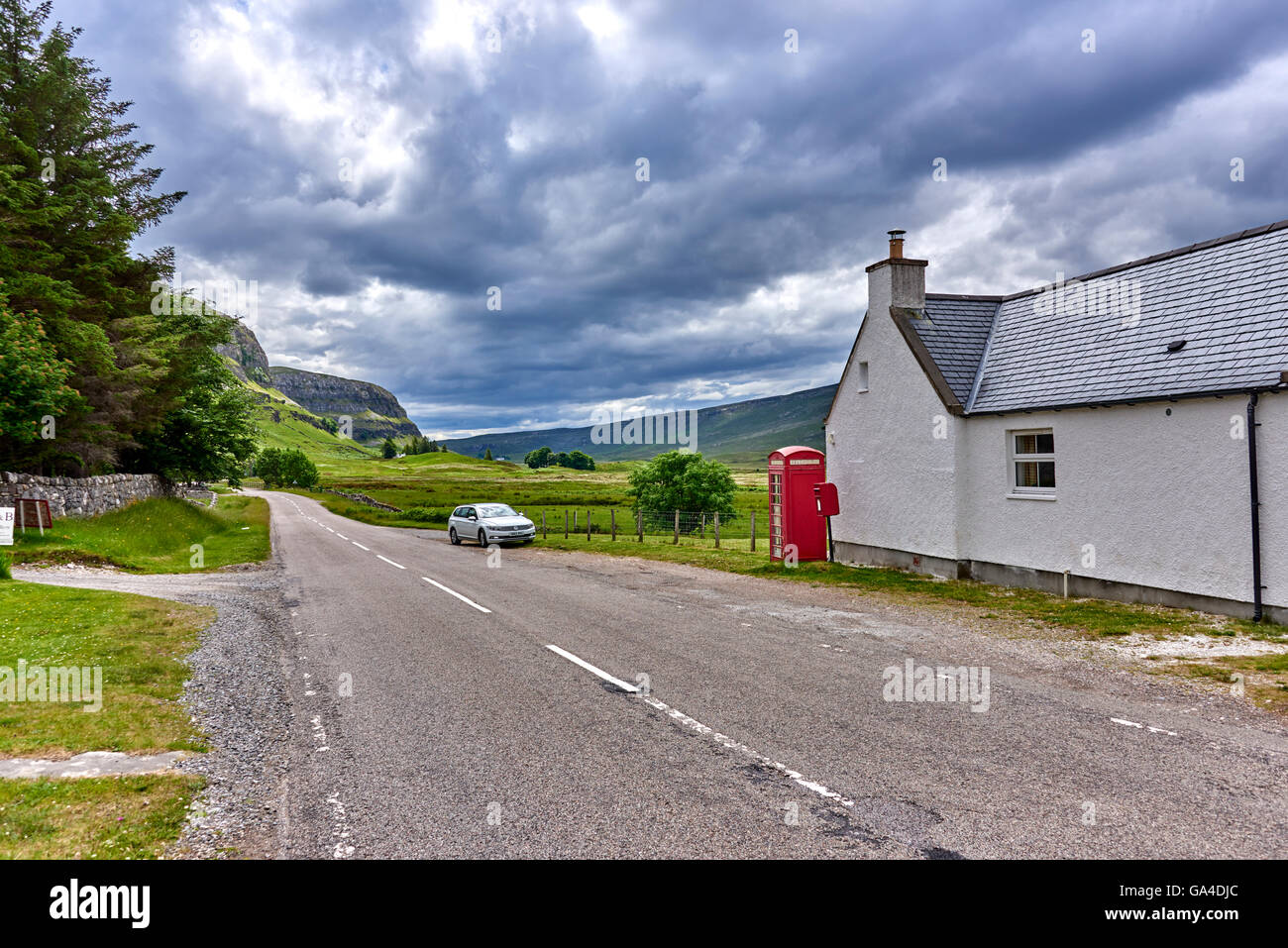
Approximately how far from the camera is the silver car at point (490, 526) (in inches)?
1102

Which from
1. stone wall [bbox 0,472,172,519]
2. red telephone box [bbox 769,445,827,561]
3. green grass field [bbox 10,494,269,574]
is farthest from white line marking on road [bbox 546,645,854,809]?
stone wall [bbox 0,472,172,519]

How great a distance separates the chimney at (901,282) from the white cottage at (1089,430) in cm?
5

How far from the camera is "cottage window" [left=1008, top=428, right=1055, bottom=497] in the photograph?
13688 mm

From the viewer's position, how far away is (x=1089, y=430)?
41.5 ft

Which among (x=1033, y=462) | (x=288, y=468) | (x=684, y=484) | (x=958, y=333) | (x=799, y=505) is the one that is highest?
(x=288, y=468)

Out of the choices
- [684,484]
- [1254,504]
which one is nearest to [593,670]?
[1254,504]

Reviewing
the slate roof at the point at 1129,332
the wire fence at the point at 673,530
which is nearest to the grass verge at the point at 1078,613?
the slate roof at the point at 1129,332

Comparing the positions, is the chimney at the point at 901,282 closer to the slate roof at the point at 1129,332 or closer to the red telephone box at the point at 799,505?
the slate roof at the point at 1129,332

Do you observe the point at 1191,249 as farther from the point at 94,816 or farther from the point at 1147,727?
the point at 94,816
